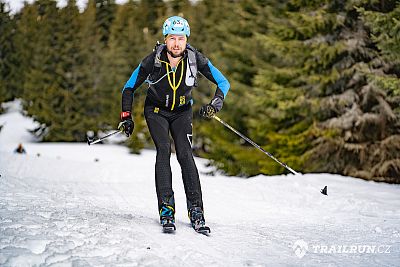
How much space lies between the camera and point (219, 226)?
4.69 meters

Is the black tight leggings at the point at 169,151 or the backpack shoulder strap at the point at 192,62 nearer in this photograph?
the black tight leggings at the point at 169,151

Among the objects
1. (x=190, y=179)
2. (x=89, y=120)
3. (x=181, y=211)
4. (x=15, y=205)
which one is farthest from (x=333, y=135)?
(x=89, y=120)

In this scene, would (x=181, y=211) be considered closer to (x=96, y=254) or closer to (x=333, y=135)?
(x=96, y=254)

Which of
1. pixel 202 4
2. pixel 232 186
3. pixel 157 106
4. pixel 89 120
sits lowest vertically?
pixel 89 120

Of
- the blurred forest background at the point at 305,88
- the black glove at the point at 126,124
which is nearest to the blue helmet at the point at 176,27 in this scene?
the black glove at the point at 126,124

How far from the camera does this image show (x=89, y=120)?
1415 inches

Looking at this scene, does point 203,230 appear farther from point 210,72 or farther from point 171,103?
point 210,72

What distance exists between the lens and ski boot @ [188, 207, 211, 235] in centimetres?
418

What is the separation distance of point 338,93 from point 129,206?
8016 mm

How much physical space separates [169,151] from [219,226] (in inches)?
42.3

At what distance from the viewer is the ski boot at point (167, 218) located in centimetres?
403

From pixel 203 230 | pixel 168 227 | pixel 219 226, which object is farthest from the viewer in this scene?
pixel 219 226
